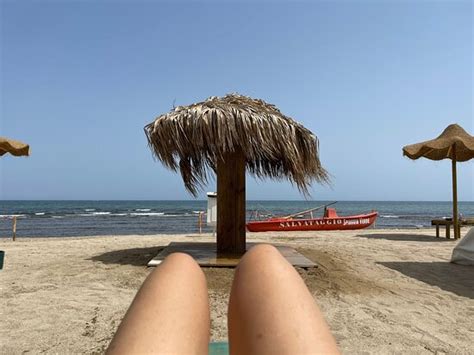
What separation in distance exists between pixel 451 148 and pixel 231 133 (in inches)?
306

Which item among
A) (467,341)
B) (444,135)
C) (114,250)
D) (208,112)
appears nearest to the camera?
(467,341)

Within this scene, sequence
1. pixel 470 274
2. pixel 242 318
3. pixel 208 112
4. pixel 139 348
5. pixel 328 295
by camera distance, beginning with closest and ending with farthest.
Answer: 1. pixel 139 348
2. pixel 242 318
3. pixel 328 295
4. pixel 208 112
5. pixel 470 274

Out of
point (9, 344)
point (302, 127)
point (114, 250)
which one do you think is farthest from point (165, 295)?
point (114, 250)

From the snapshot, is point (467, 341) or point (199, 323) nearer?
point (199, 323)

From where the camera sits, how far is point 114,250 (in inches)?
276

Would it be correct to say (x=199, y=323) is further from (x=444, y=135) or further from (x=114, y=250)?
(x=444, y=135)

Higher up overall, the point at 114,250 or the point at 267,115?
the point at 267,115

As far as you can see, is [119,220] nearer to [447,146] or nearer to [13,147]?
[13,147]

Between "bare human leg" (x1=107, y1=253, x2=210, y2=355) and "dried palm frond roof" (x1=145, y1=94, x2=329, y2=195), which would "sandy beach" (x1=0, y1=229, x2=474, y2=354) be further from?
"bare human leg" (x1=107, y1=253, x2=210, y2=355)

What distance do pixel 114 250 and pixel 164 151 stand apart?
2669mm

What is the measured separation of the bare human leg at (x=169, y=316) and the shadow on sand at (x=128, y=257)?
179 inches

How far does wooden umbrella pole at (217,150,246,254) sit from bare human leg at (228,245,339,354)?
447 centimetres

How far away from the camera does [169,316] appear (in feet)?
3.02

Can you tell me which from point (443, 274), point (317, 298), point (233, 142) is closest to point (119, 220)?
point (233, 142)
